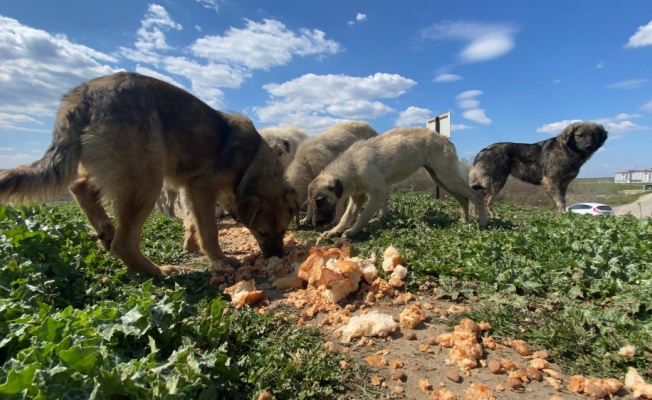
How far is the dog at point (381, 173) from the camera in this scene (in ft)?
26.1

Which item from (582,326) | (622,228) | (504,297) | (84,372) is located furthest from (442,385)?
(622,228)

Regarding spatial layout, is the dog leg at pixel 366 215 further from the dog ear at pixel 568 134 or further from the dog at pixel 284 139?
the dog ear at pixel 568 134

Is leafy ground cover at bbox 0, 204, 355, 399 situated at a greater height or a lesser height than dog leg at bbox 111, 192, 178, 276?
lesser

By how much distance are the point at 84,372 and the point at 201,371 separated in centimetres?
55

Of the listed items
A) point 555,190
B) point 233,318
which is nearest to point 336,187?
point 233,318

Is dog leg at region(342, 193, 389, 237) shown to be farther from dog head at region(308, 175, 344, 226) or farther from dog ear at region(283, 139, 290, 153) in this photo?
dog ear at region(283, 139, 290, 153)

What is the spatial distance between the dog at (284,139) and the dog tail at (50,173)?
5.96 metres

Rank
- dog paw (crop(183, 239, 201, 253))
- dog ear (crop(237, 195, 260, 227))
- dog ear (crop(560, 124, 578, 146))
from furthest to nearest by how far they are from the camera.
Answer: dog ear (crop(560, 124, 578, 146))
dog paw (crop(183, 239, 201, 253))
dog ear (crop(237, 195, 260, 227))

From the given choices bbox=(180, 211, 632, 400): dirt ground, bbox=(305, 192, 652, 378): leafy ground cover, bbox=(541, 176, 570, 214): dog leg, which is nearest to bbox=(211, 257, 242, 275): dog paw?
bbox=(180, 211, 632, 400): dirt ground

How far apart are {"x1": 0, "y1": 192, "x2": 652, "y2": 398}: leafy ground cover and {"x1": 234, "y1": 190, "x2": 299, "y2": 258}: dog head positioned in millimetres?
1150

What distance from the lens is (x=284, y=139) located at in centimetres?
1184

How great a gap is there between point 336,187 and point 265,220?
8.06ft

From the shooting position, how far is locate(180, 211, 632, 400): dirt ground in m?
2.42

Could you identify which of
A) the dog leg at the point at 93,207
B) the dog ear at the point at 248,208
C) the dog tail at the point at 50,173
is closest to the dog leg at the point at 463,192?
the dog ear at the point at 248,208
